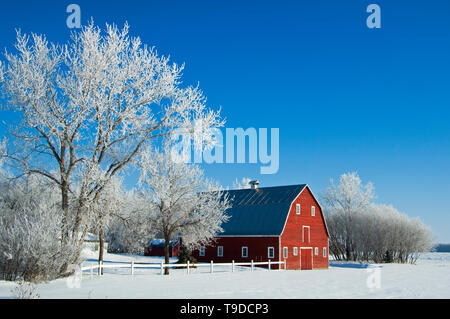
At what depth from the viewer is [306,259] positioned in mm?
42812

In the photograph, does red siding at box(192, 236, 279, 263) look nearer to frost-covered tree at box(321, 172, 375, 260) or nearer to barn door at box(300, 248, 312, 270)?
barn door at box(300, 248, 312, 270)

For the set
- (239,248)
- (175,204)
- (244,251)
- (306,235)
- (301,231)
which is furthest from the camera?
(306,235)

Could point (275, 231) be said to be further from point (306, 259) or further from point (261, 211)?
point (306, 259)

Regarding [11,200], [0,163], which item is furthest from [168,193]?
[0,163]

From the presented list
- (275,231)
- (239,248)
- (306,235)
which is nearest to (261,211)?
(275,231)

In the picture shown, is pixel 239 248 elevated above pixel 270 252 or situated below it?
above

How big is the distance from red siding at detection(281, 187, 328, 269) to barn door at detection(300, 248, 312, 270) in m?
0.55

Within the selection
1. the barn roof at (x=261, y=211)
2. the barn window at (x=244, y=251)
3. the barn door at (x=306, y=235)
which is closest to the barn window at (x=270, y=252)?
the barn roof at (x=261, y=211)

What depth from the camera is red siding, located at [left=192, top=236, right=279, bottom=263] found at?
40031 millimetres

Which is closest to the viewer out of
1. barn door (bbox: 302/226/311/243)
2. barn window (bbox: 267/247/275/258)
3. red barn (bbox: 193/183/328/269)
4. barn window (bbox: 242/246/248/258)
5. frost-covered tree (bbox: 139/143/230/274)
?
frost-covered tree (bbox: 139/143/230/274)

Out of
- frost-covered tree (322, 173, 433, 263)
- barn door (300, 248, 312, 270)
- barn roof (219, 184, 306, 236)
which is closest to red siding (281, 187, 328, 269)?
barn door (300, 248, 312, 270)

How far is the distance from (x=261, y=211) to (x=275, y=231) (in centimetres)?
319

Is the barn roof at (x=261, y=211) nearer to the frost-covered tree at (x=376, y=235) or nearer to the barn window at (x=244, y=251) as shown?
the barn window at (x=244, y=251)

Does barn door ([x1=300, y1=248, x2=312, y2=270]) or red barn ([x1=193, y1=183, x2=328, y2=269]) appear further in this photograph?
barn door ([x1=300, y1=248, x2=312, y2=270])
